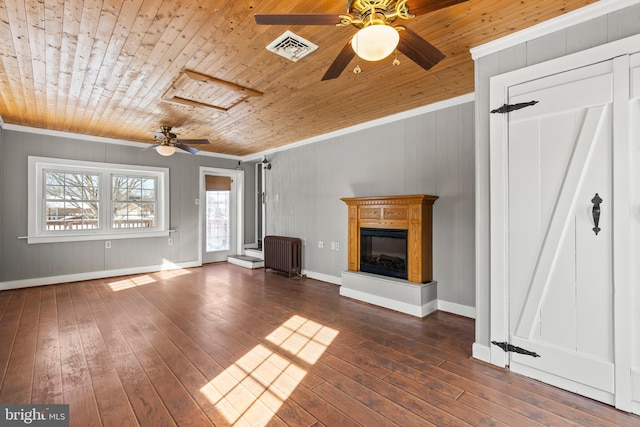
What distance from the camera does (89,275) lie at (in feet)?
18.3

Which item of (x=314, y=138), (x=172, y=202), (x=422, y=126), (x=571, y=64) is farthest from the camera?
(x=172, y=202)

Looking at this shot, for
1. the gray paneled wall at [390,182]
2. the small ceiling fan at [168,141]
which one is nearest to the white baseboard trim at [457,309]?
the gray paneled wall at [390,182]

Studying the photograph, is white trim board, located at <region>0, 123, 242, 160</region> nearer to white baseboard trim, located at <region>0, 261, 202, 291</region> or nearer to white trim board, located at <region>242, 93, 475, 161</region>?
white baseboard trim, located at <region>0, 261, 202, 291</region>

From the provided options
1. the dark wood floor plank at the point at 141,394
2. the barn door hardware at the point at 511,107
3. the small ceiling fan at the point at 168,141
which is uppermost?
the small ceiling fan at the point at 168,141

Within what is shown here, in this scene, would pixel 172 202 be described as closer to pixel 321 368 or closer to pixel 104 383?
pixel 104 383

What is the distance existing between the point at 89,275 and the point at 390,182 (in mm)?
5725

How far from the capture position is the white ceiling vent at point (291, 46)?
2386 millimetres

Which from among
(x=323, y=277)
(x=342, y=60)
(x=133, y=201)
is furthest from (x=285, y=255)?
Result: (x=342, y=60)

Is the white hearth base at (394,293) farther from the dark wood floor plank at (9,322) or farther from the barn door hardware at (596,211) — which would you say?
the dark wood floor plank at (9,322)

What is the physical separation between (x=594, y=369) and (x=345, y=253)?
343 cm

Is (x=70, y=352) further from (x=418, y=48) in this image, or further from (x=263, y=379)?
(x=418, y=48)

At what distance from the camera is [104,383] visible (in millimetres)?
2273

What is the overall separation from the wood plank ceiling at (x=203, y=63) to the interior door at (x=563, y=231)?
665mm

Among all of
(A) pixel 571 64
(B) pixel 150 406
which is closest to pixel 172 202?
(B) pixel 150 406
